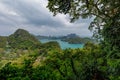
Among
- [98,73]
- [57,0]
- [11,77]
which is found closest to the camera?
[11,77]

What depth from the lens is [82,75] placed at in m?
24.6

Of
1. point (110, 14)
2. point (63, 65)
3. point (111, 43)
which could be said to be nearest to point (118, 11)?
point (110, 14)

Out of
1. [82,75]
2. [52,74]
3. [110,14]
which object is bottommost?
[82,75]

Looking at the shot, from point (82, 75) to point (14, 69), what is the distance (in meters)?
13.3

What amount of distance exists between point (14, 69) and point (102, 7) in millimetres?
9074

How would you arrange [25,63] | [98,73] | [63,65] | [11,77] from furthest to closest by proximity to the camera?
[63,65] → [98,73] → [25,63] → [11,77]

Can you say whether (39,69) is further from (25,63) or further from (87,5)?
(87,5)

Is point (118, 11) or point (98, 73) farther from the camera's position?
point (98, 73)

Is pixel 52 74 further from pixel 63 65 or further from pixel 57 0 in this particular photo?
pixel 63 65

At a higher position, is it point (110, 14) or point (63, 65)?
point (110, 14)

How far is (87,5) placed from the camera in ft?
62.2

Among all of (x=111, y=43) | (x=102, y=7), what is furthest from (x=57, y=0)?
(x=111, y=43)

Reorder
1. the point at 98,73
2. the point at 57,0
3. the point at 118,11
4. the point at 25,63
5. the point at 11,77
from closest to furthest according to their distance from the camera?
the point at 11,77
the point at 25,63
the point at 118,11
the point at 57,0
the point at 98,73

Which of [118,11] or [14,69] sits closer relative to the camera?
[14,69]
